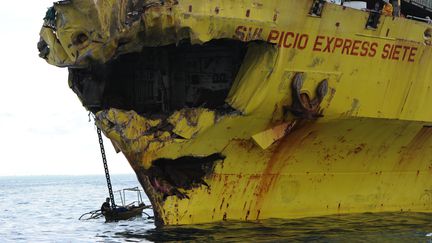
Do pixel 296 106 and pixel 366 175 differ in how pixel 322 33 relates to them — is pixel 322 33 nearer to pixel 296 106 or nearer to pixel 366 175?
→ pixel 296 106

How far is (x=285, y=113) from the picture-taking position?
A: 515 inches

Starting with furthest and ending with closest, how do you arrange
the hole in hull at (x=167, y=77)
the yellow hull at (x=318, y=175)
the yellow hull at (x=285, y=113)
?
the hole in hull at (x=167, y=77)
the yellow hull at (x=318, y=175)
the yellow hull at (x=285, y=113)

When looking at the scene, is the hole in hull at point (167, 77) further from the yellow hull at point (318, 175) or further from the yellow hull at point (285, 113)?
the yellow hull at point (318, 175)

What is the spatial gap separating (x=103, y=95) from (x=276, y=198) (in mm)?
4218

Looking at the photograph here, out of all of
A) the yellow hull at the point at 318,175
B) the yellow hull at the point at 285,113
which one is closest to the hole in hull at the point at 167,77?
the yellow hull at the point at 285,113

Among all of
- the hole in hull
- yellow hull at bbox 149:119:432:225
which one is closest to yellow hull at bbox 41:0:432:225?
yellow hull at bbox 149:119:432:225

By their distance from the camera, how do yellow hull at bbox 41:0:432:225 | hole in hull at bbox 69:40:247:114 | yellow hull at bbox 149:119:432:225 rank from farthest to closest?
1. hole in hull at bbox 69:40:247:114
2. yellow hull at bbox 149:119:432:225
3. yellow hull at bbox 41:0:432:225

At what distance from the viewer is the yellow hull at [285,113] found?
12094mm

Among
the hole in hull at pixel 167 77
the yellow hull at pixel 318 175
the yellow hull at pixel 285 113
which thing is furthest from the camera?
the hole in hull at pixel 167 77

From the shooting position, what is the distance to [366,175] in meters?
15.2

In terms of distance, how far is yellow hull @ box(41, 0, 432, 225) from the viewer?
39.7 ft

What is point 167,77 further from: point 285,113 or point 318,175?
point 318,175

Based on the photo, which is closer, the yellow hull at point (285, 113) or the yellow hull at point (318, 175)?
the yellow hull at point (285, 113)

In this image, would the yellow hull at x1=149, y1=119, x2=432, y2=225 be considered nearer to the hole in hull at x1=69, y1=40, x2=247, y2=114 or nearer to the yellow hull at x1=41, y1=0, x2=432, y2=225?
the yellow hull at x1=41, y1=0, x2=432, y2=225
